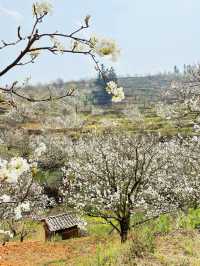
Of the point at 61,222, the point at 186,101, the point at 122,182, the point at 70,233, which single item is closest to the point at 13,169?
the point at 186,101

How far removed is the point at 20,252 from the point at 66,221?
21.8ft

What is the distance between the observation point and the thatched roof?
26328 millimetres

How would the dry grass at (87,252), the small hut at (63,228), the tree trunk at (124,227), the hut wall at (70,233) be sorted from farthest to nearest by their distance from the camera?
1. the hut wall at (70,233)
2. the small hut at (63,228)
3. the tree trunk at (124,227)
4. the dry grass at (87,252)

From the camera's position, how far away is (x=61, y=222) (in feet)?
88.5

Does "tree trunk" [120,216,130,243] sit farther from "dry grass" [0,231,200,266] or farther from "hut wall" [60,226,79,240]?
"hut wall" [60,226,79,240]

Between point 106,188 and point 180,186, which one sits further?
point 180,186

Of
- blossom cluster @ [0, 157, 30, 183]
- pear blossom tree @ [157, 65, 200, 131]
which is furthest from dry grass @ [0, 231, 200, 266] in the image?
blossom cluster @ [0, 157, 30, 183]

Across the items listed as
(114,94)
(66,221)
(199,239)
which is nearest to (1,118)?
(66,221)

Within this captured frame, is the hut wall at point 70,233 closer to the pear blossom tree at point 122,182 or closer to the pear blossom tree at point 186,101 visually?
the pear blossom tree at point 122,182

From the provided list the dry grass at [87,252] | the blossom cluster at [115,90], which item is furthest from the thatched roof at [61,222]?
the blossom cluster at [115,90]

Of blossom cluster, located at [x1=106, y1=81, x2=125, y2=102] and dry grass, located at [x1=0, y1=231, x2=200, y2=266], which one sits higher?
blossom cluster, located at [x1=106, y1=81, x2=125, y2=102]

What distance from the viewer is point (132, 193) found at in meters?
18.8

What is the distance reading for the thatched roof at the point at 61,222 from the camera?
26328 mm

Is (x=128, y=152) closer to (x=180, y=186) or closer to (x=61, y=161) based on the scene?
(x=180, y=186)
